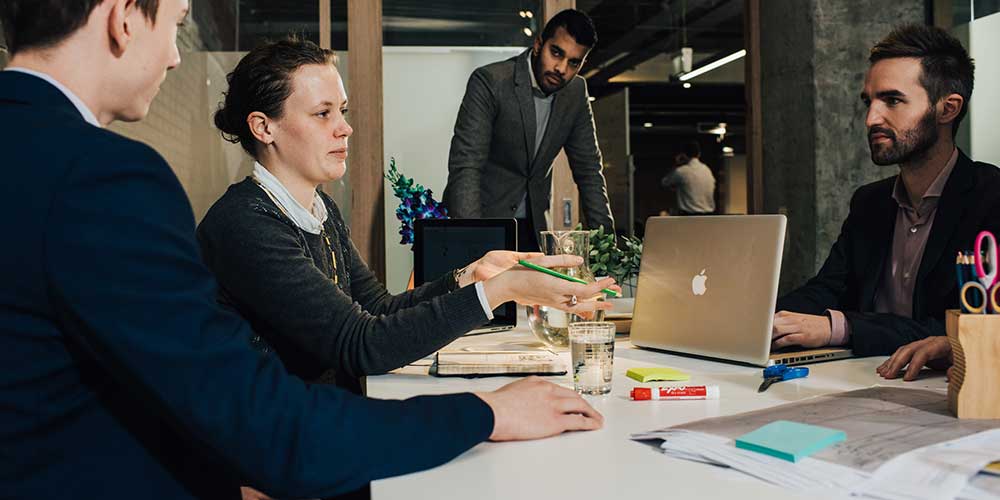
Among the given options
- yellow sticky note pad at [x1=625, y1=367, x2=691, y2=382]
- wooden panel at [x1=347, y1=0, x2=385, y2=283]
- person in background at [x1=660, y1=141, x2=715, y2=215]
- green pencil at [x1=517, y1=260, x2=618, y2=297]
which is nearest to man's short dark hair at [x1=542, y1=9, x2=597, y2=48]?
wooden panel at [x1=347, y1=0, x2=385, y2=283]

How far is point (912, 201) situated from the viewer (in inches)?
86.4

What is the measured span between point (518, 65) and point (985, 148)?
2243 mm

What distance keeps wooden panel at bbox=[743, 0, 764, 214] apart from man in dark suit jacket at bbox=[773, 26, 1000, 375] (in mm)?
2426

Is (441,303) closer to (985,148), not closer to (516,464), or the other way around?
(516,464)

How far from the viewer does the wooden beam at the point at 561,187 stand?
4.55 meters

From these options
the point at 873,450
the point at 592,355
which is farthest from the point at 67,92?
the point at 873,450

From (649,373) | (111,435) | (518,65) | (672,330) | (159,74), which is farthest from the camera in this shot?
(518,65)

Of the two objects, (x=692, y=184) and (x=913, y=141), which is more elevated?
(x=692, y=184)

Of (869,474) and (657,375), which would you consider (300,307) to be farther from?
(869,474)

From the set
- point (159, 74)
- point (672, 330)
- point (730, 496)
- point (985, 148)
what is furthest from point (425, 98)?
point (730, 496)

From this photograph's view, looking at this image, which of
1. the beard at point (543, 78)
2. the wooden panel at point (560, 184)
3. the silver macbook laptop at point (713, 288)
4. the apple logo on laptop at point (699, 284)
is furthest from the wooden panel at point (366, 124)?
the apple logo on laptop at point (699, 284)

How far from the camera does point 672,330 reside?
1.73m

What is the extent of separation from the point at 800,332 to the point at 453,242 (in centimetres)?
97

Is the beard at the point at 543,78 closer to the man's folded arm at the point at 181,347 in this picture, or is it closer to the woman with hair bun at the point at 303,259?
the woman with hair bun at the point at 303,259
